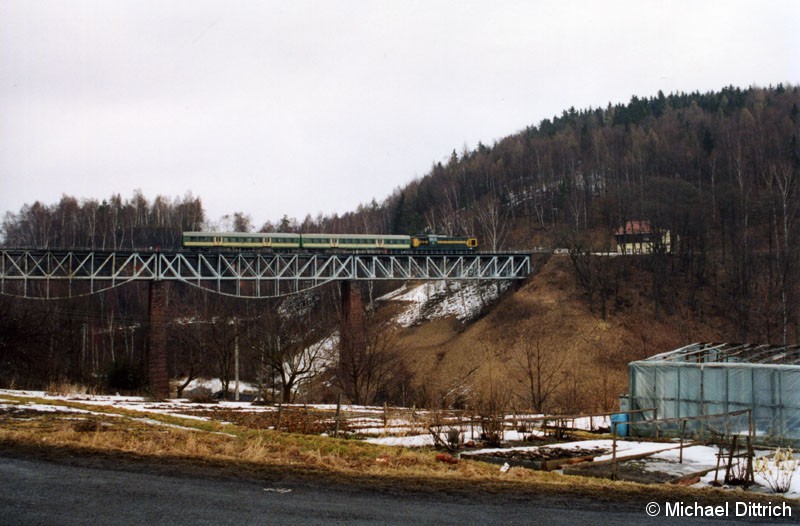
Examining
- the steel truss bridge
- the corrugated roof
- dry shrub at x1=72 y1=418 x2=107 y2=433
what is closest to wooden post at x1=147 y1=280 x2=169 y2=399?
the steel truss bridge

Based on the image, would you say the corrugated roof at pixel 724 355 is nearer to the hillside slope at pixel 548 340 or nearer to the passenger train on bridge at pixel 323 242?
the hillside slope at pixel 548 340

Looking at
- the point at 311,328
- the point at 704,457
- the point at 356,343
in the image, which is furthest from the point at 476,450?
the point at 311,328

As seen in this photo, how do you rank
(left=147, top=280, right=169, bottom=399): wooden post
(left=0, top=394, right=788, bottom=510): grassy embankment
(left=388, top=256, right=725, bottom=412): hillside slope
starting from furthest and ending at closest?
(left=388, top=256, right=725, bottom=412): hillside slope
(left=147, top=280, right=169, bottom=399): wooden post
(left=0, top=394, right=788, bottom=510): grassy embankment

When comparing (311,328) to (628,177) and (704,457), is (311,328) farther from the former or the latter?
(628,177)

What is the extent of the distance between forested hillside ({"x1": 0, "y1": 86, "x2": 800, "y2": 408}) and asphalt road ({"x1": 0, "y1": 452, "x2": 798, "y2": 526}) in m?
29.6

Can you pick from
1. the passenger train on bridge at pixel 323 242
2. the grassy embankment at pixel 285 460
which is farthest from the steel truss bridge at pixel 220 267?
the grassy embankment at pixel 285 460

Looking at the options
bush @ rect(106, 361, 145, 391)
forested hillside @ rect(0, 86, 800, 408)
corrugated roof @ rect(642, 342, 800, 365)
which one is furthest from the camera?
forested hillside @ rect(0, 86, 800, 408)

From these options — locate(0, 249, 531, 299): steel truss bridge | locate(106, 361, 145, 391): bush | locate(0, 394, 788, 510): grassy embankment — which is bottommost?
locate(106, 361, 145, 391): bush

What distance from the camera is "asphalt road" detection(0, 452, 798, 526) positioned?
9.88 metres

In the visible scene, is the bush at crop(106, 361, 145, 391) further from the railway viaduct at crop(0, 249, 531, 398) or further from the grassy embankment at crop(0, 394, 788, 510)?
the grassy embankment at crop(0, 394, 788, 510)

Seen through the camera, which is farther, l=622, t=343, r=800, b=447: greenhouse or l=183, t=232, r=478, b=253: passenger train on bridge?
l=183, t=232, r=478, b=253: passenger train on bridge

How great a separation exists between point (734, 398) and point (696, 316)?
3840 centimetres

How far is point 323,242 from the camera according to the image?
6241 centimetres

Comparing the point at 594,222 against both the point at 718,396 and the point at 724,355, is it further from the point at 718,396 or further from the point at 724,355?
the point at 718,396
